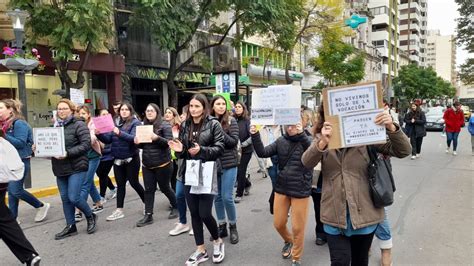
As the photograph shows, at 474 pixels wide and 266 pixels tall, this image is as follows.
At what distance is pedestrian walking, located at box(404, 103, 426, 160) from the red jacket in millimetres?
1141

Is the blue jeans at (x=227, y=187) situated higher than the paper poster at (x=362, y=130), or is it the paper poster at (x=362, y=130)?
the paper poster at (x=362, y=130)

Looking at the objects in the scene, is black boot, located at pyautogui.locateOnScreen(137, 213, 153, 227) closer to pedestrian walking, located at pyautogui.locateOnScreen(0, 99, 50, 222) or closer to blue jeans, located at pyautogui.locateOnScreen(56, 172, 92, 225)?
blue jeans, located at pyautogui.locateOnScreen(56, 172, 92, 225)

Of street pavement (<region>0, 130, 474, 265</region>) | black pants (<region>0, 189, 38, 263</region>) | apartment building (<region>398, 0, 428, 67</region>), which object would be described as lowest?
street pavement (<region>0, 130, 474, 265</region>)

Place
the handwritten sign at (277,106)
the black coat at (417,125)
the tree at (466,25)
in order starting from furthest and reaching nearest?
the tree at (466,25)
the black coat at (417,125)
the handwritten sign at (277,106)

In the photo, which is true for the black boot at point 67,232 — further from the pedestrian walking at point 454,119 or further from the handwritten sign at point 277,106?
the pedestrian walking at point 454,119

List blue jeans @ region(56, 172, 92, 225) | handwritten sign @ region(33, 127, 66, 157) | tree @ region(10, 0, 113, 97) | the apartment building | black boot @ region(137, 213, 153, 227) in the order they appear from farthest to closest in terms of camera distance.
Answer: the apartment building < tree @ region(10, 0, 113, 97) < black boot @ region(137, 213, 153, 227) < blue jeans @ region(56, 172, 92, 225) < handwritten sign @ region(33, 127, 66, 157)

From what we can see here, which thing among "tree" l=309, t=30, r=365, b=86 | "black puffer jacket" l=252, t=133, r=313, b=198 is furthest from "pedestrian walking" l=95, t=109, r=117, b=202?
"tree" l=309, t=30, r=365, b=86

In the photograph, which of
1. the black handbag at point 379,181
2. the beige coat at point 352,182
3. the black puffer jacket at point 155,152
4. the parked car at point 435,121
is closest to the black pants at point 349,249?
the beige coat at point 352,182

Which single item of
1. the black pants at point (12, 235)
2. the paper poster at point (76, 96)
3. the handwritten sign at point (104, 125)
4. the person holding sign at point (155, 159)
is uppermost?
the paper poster at point (76, 96)

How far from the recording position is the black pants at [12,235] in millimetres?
3824

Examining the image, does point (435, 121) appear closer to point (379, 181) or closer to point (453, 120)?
point (453, 120)

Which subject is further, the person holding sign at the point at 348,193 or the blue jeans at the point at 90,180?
the blue jeans at the point at 90,180

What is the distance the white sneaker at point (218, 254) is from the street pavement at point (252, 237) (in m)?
0.09

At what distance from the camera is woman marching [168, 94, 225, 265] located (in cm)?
396
